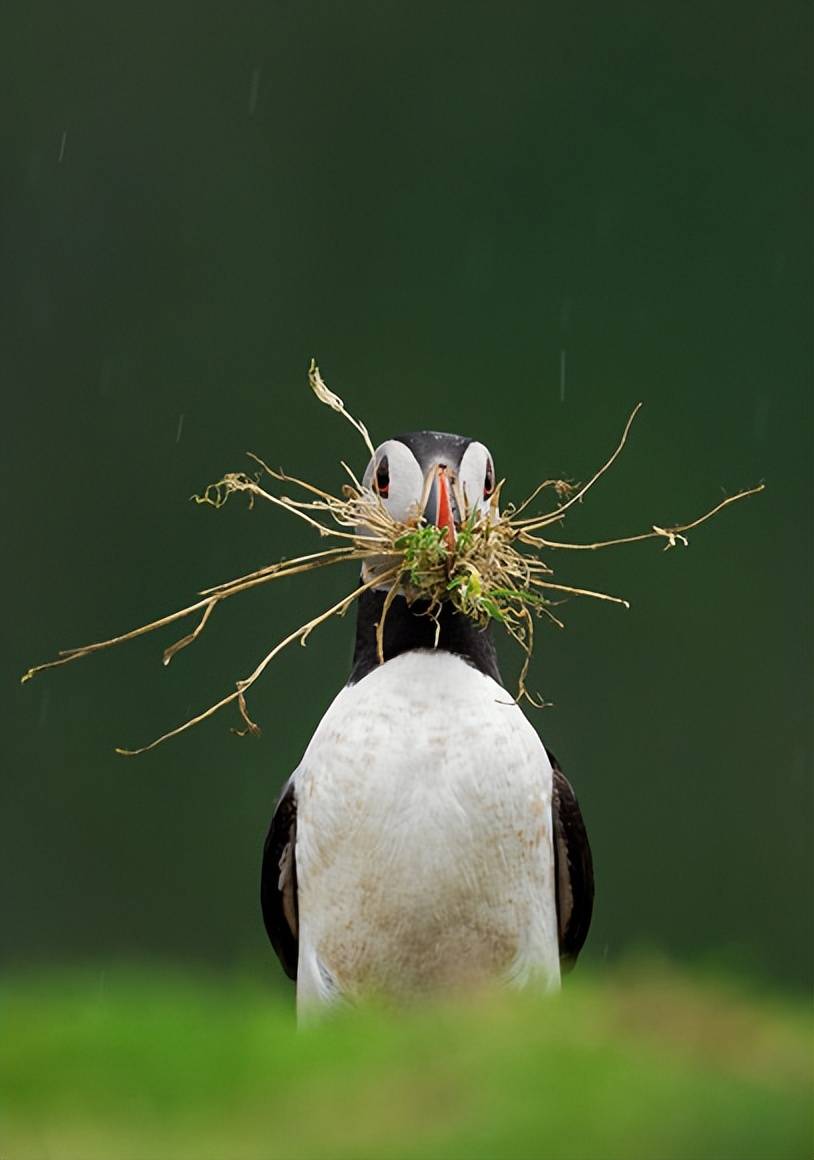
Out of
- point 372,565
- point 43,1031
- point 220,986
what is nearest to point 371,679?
point 372,565

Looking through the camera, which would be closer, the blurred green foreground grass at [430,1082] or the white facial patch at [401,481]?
the blurred green foreground grass at [430,1082]

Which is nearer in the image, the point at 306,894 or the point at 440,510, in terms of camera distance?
the point at 440,510

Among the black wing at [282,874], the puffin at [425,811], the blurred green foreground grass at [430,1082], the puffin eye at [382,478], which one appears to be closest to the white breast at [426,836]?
the puffin at [425,811]

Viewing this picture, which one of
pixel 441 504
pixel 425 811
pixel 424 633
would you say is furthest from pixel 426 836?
pixel 441 504

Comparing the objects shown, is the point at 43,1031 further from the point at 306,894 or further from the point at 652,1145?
the point at 306,894

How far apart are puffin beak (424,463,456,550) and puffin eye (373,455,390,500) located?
0.12 metres

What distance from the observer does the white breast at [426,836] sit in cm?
308

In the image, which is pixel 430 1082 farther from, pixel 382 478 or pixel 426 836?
pixel 382 478

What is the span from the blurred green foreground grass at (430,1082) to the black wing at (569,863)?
5.45 feet

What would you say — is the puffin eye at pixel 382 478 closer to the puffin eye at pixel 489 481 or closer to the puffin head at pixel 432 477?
the puffin head at pixel 432 477

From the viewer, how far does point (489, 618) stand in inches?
127

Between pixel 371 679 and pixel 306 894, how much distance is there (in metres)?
0.38

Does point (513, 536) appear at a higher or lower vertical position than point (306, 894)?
higher

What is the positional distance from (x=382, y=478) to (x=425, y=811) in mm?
564
